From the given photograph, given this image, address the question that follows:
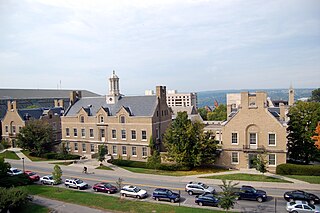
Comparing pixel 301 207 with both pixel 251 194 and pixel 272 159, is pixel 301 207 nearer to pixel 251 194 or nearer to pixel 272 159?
pixel 251 194

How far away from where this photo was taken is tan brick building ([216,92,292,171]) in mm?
46500

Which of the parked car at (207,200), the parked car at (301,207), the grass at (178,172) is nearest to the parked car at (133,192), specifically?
the parked car at (207,200)

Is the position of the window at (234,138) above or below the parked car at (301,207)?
above

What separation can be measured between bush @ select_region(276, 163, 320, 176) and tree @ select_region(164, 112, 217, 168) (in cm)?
1007

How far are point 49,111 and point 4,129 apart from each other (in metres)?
12.4

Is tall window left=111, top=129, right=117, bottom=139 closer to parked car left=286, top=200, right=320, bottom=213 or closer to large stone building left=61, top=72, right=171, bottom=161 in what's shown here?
large stone building left=61, top=72, right=171, bottom=161

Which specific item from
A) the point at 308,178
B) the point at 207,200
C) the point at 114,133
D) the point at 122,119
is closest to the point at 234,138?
the point at 308,178

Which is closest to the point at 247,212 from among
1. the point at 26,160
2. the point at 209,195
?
the point at 209,195

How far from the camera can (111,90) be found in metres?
63.0

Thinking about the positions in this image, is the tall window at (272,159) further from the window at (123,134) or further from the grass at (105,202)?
the window at (123,134)

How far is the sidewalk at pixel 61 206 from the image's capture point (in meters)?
30.6

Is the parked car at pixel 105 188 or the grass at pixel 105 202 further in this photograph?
the parked car at pixel 105 188

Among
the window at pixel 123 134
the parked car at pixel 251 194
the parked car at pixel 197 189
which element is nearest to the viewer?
the parked car at pixel 251 194

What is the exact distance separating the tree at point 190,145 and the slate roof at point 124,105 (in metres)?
10.2
